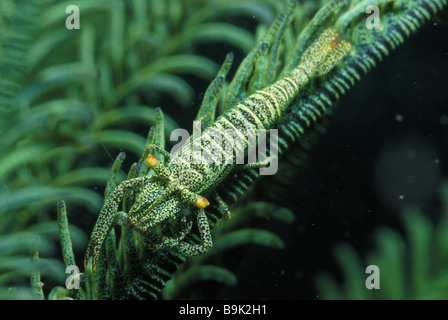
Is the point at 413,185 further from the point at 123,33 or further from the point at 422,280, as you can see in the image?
the point at 123,33

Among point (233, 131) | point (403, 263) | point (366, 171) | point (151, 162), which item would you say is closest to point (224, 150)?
point (233, 131)

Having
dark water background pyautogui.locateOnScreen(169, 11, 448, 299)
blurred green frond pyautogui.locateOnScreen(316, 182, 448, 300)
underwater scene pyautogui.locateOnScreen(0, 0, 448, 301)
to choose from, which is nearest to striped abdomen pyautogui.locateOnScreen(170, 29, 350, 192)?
underwater scene pyautogui.locateOnScreen(0, 0, 448, 301)

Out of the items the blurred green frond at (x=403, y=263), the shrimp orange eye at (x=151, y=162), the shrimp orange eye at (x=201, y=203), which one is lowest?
the blurred green frond at (x=403, y=263)

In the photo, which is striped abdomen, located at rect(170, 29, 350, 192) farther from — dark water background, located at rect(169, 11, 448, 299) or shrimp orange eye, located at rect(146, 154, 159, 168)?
dark water background, located at rect(169, 11, 448, 299)

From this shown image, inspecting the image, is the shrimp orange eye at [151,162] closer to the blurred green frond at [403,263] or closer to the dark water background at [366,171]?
the dark water background at [366,171]

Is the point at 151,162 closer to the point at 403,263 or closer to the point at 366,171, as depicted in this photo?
the point at 366,171

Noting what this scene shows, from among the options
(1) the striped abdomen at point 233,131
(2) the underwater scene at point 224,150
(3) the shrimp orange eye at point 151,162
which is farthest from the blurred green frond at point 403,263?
(3) the shrimp orange eye at point 151,162

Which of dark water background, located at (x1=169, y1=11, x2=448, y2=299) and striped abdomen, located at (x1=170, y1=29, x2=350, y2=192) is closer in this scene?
striped abdomen, located at (x1=170, y1=29, x2=350, y2=192)

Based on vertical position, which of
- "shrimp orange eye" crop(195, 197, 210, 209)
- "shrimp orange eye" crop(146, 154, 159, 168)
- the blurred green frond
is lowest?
the blurred green frond
